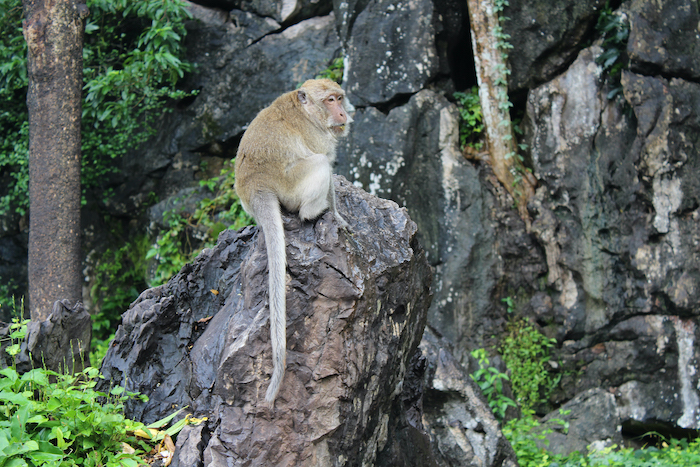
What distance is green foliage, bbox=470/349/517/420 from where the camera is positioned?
19.2ft

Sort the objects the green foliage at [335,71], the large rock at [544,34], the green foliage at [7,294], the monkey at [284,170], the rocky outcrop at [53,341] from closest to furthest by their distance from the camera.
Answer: the monkey at [284,170] → the rocky outcrop at [53,341] → the large rock at [544,34] → the green foliage at [335,71] → the green foliage at [7,294]

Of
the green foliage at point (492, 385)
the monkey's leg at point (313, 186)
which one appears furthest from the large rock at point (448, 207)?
the monkey's leg at point (313, 186)

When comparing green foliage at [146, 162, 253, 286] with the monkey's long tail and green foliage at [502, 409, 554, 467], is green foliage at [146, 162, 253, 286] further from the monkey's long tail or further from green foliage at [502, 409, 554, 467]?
the monkey's long tail

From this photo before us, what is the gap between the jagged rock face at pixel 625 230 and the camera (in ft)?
19.4

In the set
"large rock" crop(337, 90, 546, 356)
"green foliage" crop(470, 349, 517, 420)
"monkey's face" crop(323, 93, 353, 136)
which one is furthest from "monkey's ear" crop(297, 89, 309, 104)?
"green foliage" crop(470, 349, 517, 420)

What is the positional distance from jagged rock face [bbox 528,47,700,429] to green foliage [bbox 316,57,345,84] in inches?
102

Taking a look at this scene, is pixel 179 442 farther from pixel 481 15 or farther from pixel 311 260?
pixel 481 15

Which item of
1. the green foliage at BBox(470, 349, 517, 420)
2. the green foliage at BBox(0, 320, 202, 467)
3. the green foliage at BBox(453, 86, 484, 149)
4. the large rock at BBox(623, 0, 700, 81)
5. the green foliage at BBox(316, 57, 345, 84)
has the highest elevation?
the green foliage at BBox(316, 57, 345, 84)

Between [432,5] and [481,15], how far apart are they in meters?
0.60

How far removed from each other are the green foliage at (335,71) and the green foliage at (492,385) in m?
4.05

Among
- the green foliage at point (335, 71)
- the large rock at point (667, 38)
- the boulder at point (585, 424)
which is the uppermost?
the green foliage at point (335, 71)

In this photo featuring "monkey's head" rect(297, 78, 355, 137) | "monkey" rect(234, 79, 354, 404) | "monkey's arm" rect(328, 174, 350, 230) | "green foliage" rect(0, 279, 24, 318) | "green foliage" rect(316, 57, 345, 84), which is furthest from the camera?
"green foliage" rect(0, 279, 24, 318)

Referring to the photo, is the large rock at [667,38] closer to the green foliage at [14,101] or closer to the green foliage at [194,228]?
the green foliage at [194,228]

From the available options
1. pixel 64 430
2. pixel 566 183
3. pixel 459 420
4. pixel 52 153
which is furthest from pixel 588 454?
pixel 52 153
